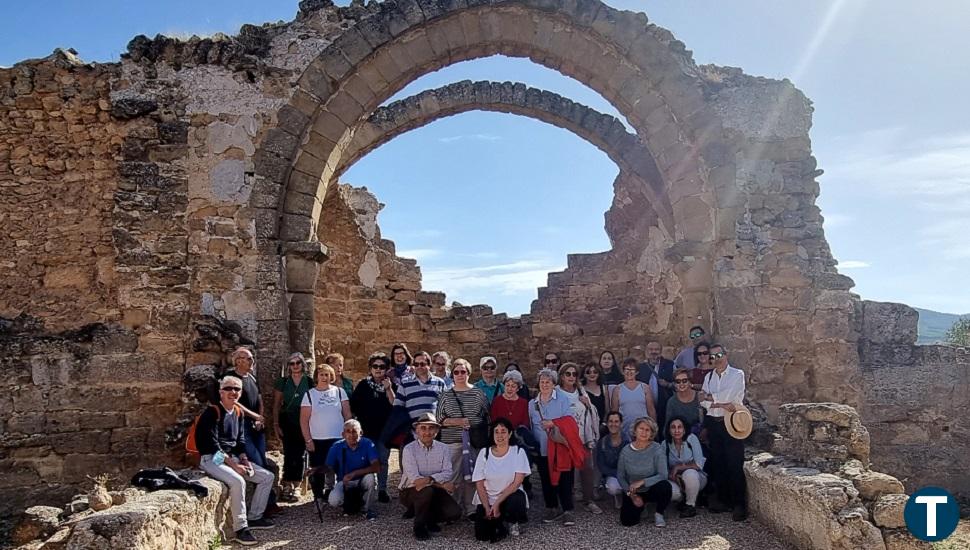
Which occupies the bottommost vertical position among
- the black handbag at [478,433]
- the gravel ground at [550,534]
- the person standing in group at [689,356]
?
the gravel ground at [550,534]

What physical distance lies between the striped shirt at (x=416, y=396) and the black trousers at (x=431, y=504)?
2.44 ft

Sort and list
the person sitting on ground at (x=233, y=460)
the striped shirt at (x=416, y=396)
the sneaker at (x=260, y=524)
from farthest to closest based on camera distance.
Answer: the striped shirt at (x=416, y=396) → the sneaker at (x=260, y=524) → the person sitting on ground at (x=233, y=460)

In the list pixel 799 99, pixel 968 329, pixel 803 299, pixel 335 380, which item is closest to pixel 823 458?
pixel 803 299

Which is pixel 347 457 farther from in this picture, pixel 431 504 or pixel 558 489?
pixel 558 489

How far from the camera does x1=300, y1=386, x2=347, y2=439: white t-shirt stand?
5820 millimetres

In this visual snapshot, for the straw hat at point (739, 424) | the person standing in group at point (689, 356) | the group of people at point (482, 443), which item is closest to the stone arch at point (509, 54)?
the person standing in group at point (689, 356)

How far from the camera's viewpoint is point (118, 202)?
273 inches

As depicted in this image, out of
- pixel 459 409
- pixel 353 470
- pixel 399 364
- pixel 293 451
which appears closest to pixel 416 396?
pixel 459 409

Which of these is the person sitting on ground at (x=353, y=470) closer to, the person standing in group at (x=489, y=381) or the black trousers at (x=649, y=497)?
the person standing in group at (x=489, y=381)

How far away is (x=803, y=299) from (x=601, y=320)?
173 inches

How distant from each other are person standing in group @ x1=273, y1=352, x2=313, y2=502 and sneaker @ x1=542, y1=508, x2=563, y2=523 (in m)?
2.12

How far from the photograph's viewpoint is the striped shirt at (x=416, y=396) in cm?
592

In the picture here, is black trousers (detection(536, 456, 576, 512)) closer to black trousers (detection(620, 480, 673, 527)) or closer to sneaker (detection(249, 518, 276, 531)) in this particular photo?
black trousers (detection(620, 480, 673, 527))

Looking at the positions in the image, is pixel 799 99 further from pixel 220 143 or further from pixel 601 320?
pixel 220 143
